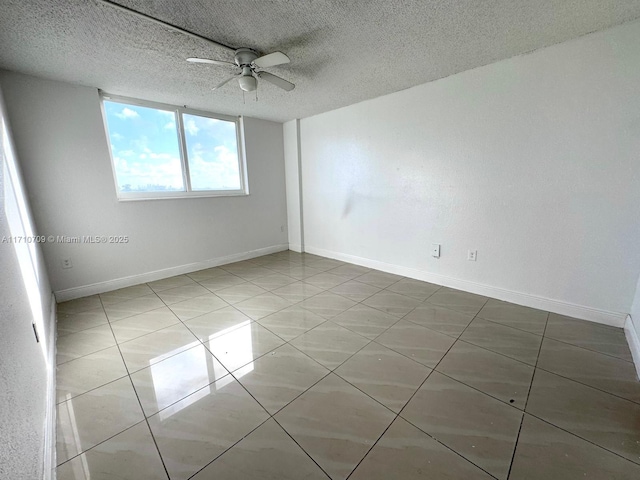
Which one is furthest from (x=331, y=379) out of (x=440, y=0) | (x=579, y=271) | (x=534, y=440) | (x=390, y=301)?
(x=440, y=0)

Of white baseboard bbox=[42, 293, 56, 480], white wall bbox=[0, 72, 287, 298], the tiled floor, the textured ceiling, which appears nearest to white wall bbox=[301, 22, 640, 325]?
the textured ceiling

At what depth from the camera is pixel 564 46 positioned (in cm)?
205

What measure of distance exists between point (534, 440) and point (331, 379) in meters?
1.02

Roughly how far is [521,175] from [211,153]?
3.82 meters

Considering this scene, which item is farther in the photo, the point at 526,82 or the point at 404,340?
the point at 526,82

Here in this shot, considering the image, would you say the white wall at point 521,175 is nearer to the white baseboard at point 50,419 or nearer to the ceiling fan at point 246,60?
the ceiling fan at point 246,60

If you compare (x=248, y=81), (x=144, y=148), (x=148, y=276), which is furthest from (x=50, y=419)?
(x=144, y=148)

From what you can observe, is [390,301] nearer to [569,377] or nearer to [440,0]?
[569,377]

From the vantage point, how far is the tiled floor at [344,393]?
3.76ft

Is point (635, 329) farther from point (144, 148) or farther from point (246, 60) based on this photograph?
point (144, 148)

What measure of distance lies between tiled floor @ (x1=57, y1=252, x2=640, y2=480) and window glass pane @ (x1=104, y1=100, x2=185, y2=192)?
5.28ft

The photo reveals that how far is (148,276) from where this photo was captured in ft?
11.1

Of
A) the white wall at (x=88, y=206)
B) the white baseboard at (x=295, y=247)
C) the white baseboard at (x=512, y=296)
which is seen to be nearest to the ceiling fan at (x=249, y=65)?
the white wall at (x=88, y=206)

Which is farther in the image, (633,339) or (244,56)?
(244,56)
